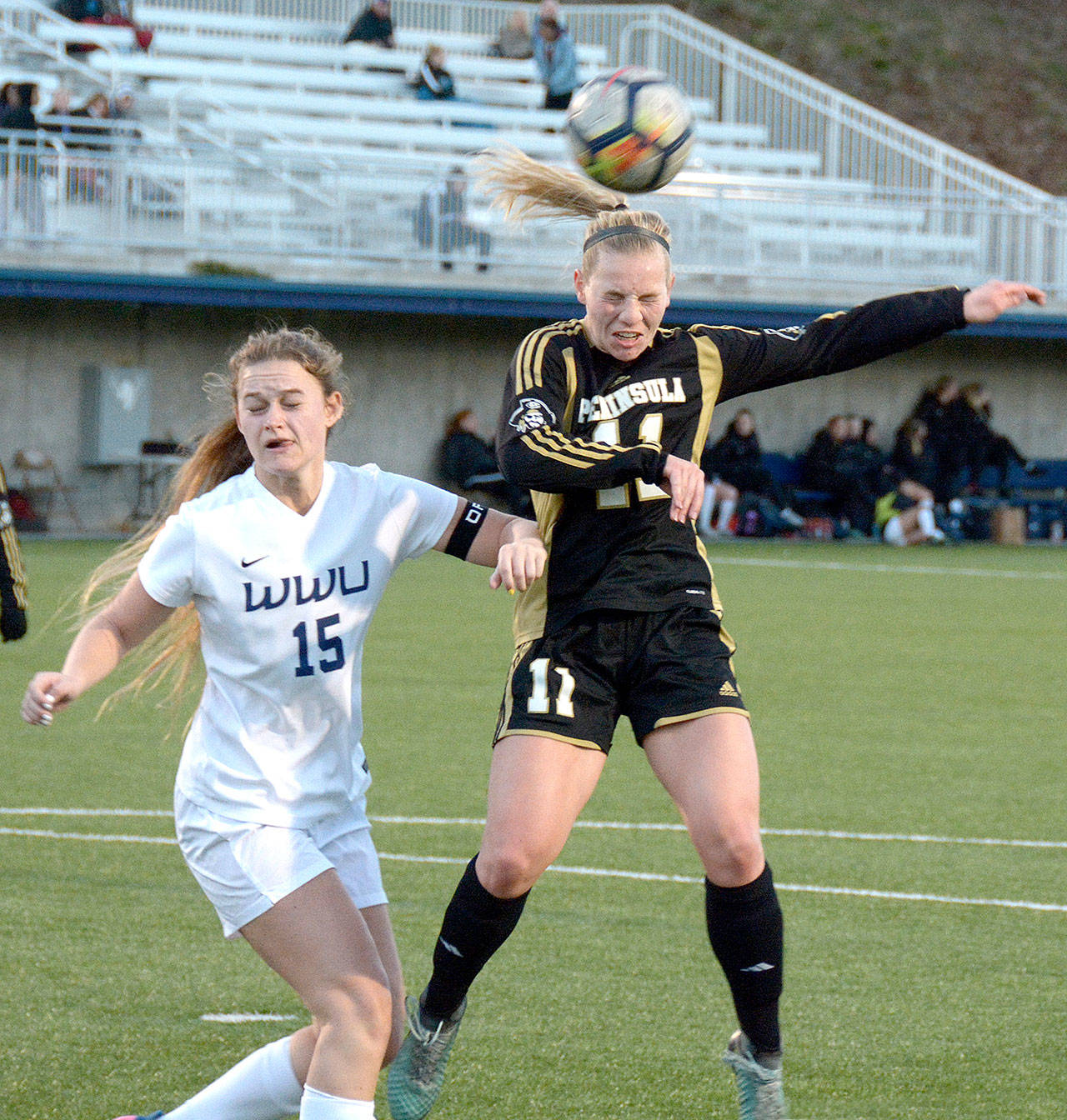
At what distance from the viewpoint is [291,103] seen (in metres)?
23.3

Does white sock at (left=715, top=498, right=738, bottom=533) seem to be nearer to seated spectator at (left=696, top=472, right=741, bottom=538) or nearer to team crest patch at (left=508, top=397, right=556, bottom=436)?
seated spectator at (left=696, top=472, right=741, bottom=538)

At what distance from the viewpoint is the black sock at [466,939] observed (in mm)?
3820

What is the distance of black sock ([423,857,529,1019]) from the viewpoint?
3.82 metres

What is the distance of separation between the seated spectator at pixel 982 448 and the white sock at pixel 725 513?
10.9 ft

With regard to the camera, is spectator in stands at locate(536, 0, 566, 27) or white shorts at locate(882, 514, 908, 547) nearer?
white shorts at locate(882, 514, 908, 547)

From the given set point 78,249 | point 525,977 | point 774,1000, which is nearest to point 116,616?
point 774,1000

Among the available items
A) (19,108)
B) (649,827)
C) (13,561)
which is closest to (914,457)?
(19,108)

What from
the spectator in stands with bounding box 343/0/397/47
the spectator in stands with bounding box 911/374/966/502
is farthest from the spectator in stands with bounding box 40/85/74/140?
the spectator in stands with bounding box 911/374/966/502

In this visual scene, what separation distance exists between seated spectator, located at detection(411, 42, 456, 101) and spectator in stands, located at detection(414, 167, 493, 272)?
368 centimetres

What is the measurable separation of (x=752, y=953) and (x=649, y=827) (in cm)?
291

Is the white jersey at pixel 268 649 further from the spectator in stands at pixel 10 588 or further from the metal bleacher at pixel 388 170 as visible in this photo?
the metal bleacher at pixel 388 170

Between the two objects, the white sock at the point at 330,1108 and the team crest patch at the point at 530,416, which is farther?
the team crest patch at the point at 530,416

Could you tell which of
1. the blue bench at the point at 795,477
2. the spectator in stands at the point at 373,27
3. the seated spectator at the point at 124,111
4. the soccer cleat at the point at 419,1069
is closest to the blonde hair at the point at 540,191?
the soccer cleat at the point at 419,1069

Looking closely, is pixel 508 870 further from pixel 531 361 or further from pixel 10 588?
pixel 10 588
